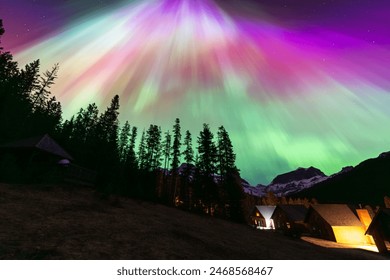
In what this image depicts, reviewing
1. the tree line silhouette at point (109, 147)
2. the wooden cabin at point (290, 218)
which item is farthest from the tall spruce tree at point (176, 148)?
the wooden cabin at point (290, 218)

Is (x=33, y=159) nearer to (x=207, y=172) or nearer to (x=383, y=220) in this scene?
(x=207, y=172)

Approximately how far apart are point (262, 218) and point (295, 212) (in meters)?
13.8

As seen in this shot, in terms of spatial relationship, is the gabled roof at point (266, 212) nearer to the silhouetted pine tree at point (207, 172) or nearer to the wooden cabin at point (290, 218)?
the wooden cabin at point (290, 218)

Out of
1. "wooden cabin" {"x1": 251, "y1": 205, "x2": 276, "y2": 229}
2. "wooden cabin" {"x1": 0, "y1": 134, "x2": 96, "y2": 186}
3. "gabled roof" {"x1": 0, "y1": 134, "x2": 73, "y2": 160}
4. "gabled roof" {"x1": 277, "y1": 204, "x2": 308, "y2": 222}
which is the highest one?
"gabled roof" {"x1": 0, "y1": 134, "x2": 73, "y2": 160}

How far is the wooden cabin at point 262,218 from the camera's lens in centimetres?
6028

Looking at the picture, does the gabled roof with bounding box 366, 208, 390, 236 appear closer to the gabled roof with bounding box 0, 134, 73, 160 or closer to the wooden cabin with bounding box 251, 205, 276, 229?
the wooden cabin with bounding box 251, 205, 276, 229

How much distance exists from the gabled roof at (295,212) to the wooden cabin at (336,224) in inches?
142

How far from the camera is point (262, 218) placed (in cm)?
6162

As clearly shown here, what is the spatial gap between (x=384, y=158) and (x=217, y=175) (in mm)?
148860

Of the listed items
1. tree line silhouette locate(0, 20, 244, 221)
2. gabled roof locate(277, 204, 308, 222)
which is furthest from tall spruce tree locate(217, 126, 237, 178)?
gabled roof locate(277, 204, 308, 222)

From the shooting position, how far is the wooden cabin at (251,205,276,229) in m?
60.3

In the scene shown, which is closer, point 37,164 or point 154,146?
point 37,164

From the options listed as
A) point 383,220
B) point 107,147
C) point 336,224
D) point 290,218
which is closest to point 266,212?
point 290,218

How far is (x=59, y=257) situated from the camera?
24.5 feet
